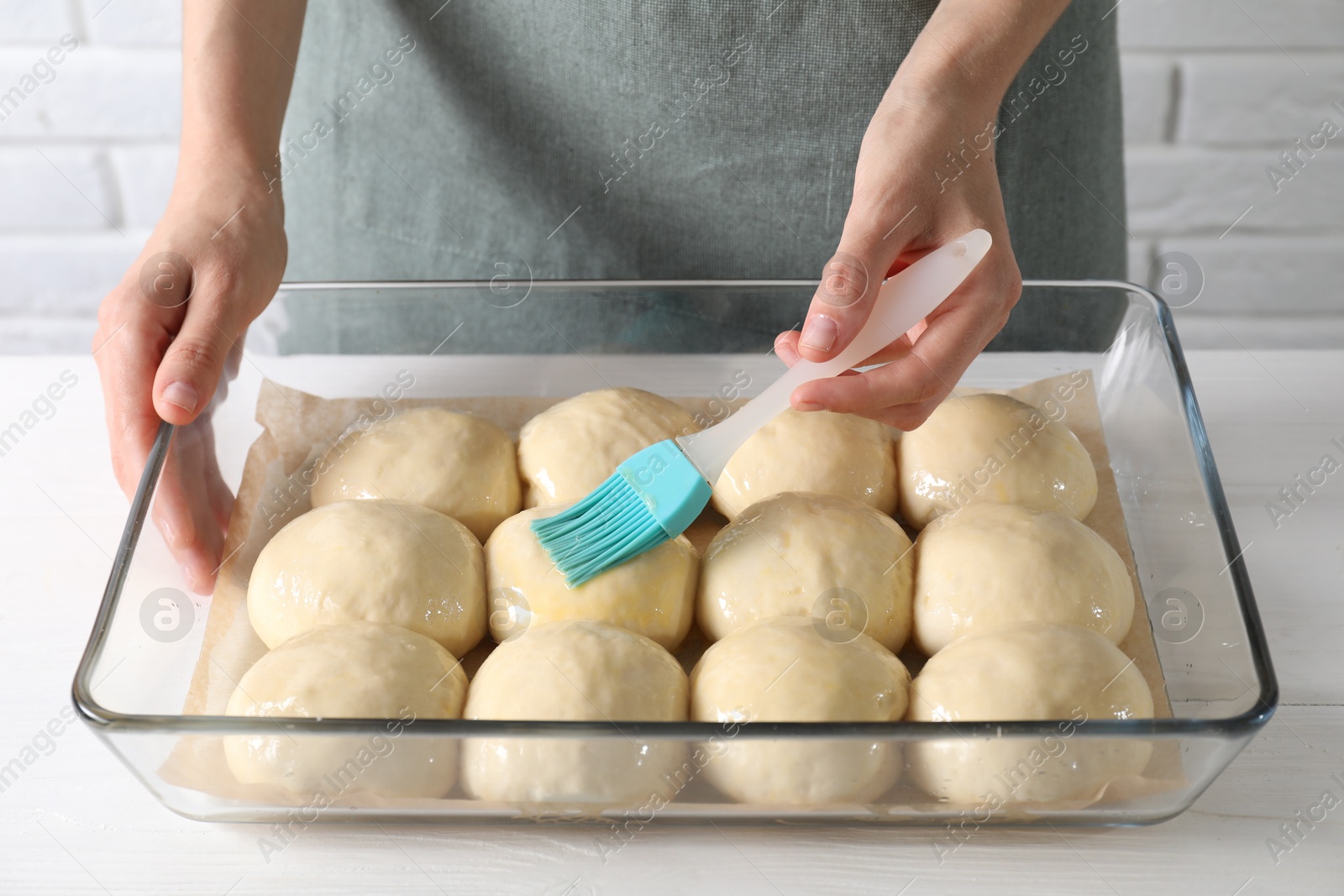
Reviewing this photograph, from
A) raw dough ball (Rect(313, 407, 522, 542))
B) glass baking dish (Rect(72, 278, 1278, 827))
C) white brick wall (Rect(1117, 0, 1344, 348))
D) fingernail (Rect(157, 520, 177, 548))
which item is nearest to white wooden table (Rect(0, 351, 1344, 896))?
glass baking dish (Rect(72, 278, 1278, 827))

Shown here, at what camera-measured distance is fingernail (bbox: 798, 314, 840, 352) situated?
30.7 inches

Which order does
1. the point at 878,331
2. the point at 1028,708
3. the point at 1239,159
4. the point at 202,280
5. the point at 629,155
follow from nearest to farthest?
1. the point at 1028,708
2. the point at 878,331
3. the point at 202,280
4. the point at 629,155
5. the point at 1239,159

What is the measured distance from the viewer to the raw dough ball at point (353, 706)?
0.69 m

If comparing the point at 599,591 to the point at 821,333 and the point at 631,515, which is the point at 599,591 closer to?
the point at 631,515

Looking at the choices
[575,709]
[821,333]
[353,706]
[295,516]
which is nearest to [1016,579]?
[821,333]

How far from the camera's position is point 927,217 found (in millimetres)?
844

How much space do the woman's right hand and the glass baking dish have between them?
0.02 m

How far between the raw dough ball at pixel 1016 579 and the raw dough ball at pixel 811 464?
11cm

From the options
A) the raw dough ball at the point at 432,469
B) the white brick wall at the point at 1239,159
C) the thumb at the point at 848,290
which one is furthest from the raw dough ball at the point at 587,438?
the white brick wall at the point at 1239,159

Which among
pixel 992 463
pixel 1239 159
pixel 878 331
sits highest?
pixel 878 331

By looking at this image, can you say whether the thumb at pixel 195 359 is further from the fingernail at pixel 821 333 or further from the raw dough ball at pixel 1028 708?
the raw dough ball at pixel 1028 708

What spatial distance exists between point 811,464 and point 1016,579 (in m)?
0.22

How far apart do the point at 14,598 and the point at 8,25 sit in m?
1.24

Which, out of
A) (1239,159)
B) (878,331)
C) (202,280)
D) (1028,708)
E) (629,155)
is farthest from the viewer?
(1239,159)
